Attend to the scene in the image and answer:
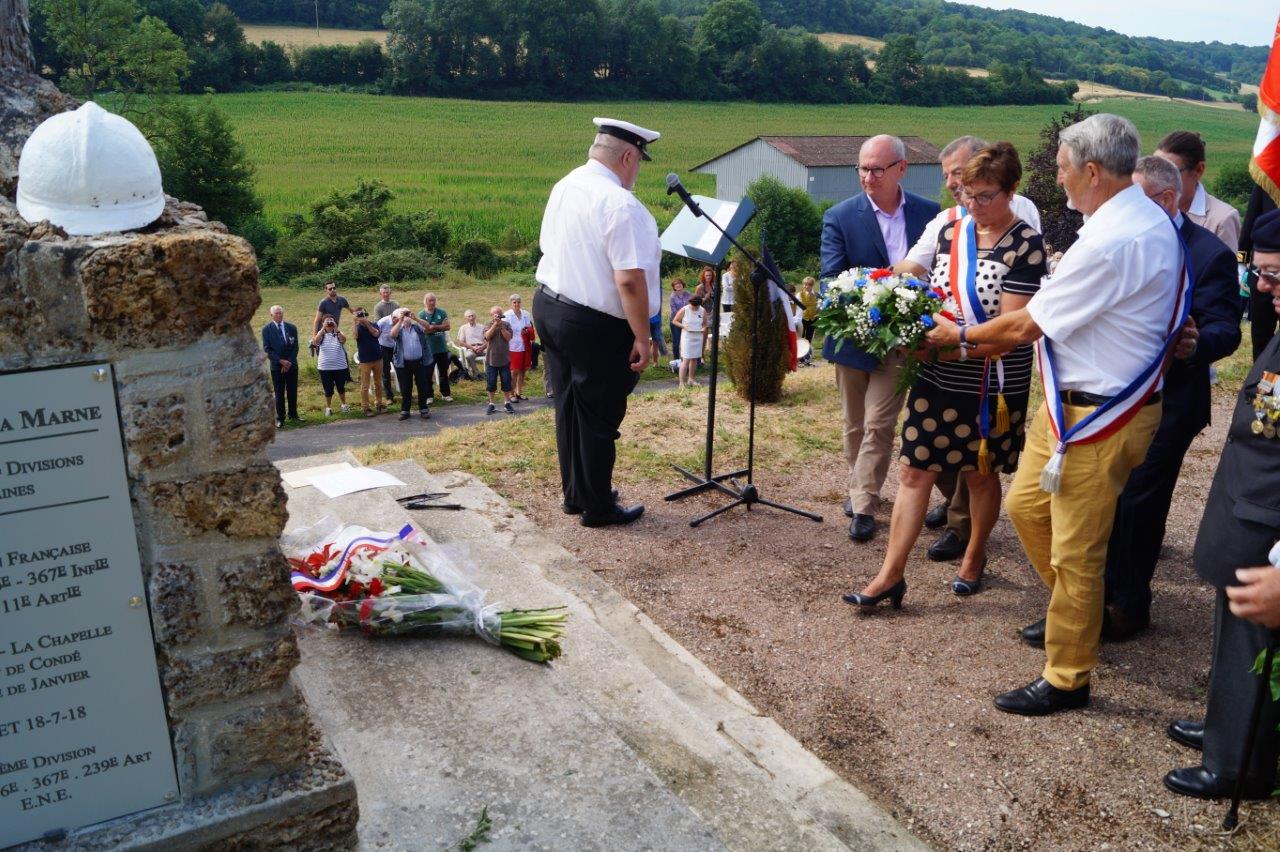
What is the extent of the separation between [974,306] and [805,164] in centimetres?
4437

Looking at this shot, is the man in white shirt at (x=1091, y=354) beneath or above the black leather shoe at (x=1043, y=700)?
above

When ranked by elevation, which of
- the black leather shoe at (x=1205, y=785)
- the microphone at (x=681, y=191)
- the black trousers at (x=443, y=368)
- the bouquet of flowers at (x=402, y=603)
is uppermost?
the microphone at (x=681, y=191)

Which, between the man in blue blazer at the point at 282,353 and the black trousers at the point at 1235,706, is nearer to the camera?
the black trousers at the point at 1235,706

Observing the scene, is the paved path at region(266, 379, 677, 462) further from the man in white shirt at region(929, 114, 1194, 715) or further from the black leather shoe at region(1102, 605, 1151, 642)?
the man in white shirt at region(929, 114, 1194, 715)

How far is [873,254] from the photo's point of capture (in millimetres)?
5840

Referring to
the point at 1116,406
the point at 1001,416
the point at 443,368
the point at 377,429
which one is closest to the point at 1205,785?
the point at 1116,406

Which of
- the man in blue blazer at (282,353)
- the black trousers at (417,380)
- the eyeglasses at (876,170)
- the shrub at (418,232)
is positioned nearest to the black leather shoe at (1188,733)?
the eyeglasses at (876,170)

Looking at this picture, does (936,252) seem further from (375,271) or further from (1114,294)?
(375,271)

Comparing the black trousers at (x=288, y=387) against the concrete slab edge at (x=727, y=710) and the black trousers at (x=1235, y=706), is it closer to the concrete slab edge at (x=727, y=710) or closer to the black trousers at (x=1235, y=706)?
the concrete slab edge at (x=727, y=710)

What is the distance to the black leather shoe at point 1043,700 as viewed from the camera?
4.01 meters

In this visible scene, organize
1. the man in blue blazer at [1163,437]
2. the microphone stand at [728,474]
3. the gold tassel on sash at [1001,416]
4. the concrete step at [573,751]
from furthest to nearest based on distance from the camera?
the microphone stand at [728,474], the gold tassel on sash at [1001,416], the man in blue blazer at [1163,437], the concrete step at [573,751]

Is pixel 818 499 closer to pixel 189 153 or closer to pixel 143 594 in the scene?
pixel 143 594

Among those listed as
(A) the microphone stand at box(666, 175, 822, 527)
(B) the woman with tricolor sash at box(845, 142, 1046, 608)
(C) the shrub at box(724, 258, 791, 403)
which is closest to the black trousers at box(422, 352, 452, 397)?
(C) the shrub at box(724, 258, 791, 403)

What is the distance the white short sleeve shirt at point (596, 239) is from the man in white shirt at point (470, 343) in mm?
11705
